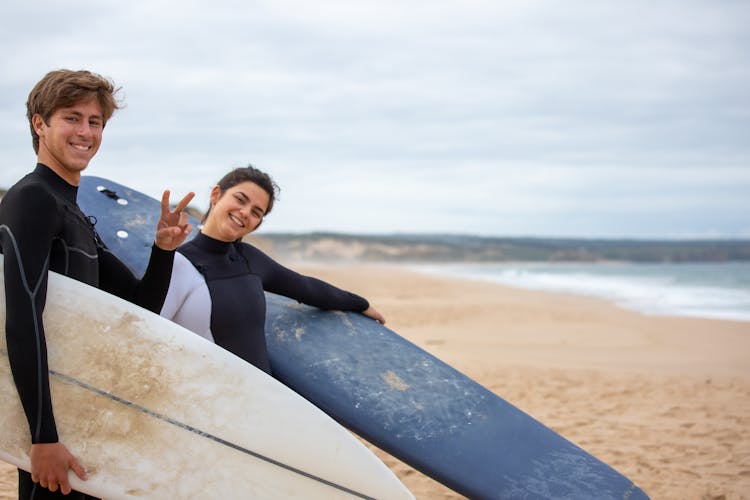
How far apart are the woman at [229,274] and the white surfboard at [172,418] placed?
269mm

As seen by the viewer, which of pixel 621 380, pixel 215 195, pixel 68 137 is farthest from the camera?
pixel 621 380

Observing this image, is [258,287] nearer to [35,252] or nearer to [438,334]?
[35,252]

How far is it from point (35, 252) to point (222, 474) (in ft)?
2.50

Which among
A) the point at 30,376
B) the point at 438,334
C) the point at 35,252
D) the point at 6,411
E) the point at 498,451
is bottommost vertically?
the point at 438,334

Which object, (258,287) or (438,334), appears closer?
(258,287)

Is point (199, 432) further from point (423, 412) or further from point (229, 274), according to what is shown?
point (423, 412)

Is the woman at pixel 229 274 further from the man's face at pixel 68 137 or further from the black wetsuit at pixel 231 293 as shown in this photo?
the man's face at pixel 68 137

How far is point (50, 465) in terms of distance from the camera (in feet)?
4.91

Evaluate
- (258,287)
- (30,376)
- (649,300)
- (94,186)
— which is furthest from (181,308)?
(649,300)

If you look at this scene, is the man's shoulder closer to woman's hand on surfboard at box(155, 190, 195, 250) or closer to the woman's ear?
woman's hand on surfboard at box(155, 190, 195, 250)

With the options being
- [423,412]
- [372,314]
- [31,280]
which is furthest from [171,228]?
[372,314]

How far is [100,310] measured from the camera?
1809 mm

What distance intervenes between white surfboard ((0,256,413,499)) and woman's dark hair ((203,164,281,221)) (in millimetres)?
607

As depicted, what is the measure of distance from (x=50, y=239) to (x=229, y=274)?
0.80 metres
